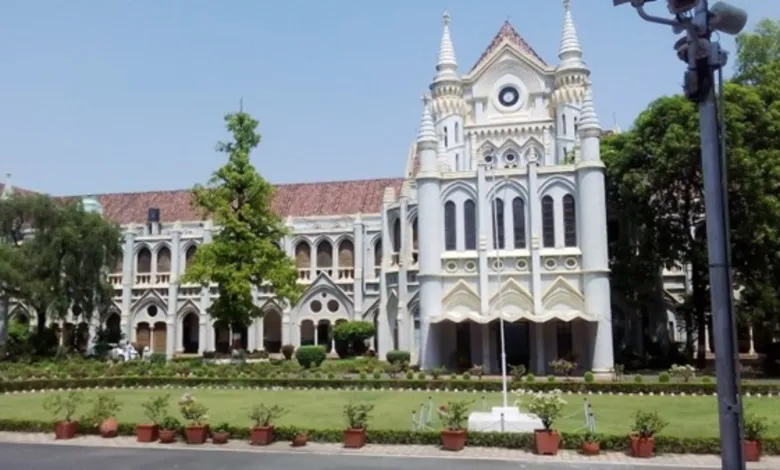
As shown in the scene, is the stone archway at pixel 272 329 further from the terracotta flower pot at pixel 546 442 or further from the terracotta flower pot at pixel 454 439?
the terracotta flower pot at pixel 546 442

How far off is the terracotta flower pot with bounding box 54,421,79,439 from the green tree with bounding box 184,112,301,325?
17206 mm

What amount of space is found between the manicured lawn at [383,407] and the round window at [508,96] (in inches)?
940

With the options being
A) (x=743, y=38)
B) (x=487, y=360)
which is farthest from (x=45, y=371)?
(x=743, y=38)

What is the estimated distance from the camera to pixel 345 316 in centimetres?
4866

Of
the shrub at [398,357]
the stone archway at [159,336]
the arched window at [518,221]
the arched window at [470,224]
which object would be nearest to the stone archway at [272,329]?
the stone archway at [159,336]

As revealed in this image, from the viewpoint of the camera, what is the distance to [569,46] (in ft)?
143

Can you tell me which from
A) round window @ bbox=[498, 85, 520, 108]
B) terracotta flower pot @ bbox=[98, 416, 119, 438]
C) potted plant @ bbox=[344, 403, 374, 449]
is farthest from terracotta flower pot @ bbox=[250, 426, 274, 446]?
round window @ bbox=[498, 85, 520, 108]

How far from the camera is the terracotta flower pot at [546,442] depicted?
14703mm

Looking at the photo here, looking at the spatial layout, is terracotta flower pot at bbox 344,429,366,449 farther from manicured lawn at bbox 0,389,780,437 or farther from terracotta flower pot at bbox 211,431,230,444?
terracotta flower pot at bbox 211,431,230,444

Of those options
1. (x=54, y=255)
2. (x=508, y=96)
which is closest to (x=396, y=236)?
(x=508, y=96)

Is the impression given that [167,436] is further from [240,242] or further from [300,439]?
[240,242]

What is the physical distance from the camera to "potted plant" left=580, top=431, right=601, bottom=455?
1458cm

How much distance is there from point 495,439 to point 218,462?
18.9 feet

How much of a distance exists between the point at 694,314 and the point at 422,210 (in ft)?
45.4
